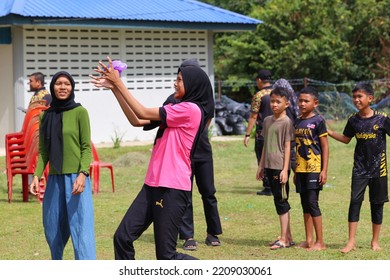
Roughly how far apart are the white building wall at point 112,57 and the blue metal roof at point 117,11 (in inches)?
21.1

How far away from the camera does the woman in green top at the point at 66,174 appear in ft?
23.8

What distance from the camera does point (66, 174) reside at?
7.34 meters

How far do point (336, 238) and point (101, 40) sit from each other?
12.9 m

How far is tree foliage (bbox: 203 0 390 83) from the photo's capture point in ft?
101

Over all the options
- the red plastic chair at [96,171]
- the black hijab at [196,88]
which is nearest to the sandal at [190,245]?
the black hijab at [196,88]

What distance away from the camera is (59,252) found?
7309mm

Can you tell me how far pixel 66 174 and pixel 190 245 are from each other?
2.43m

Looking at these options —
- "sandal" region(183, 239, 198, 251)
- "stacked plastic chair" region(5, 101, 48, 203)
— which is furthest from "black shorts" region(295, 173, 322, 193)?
"stacked plastic chair" region(5, 101, 48, 203)

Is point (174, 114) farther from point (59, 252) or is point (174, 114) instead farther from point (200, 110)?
point (59, 252)

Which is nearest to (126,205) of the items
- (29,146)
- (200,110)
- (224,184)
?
(29,146)

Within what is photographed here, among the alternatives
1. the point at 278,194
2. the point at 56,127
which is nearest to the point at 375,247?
the point at 278,194

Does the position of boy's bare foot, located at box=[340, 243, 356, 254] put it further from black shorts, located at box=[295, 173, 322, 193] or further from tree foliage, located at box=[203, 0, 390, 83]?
tree foliage, located at box=[203, 0, 390, 83]

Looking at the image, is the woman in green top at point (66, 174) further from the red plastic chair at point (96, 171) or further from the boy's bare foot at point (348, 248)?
the red plastic chair at point (96, 171)

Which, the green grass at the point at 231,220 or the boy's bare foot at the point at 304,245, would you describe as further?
the boy's bare foot at the point at 304,245
